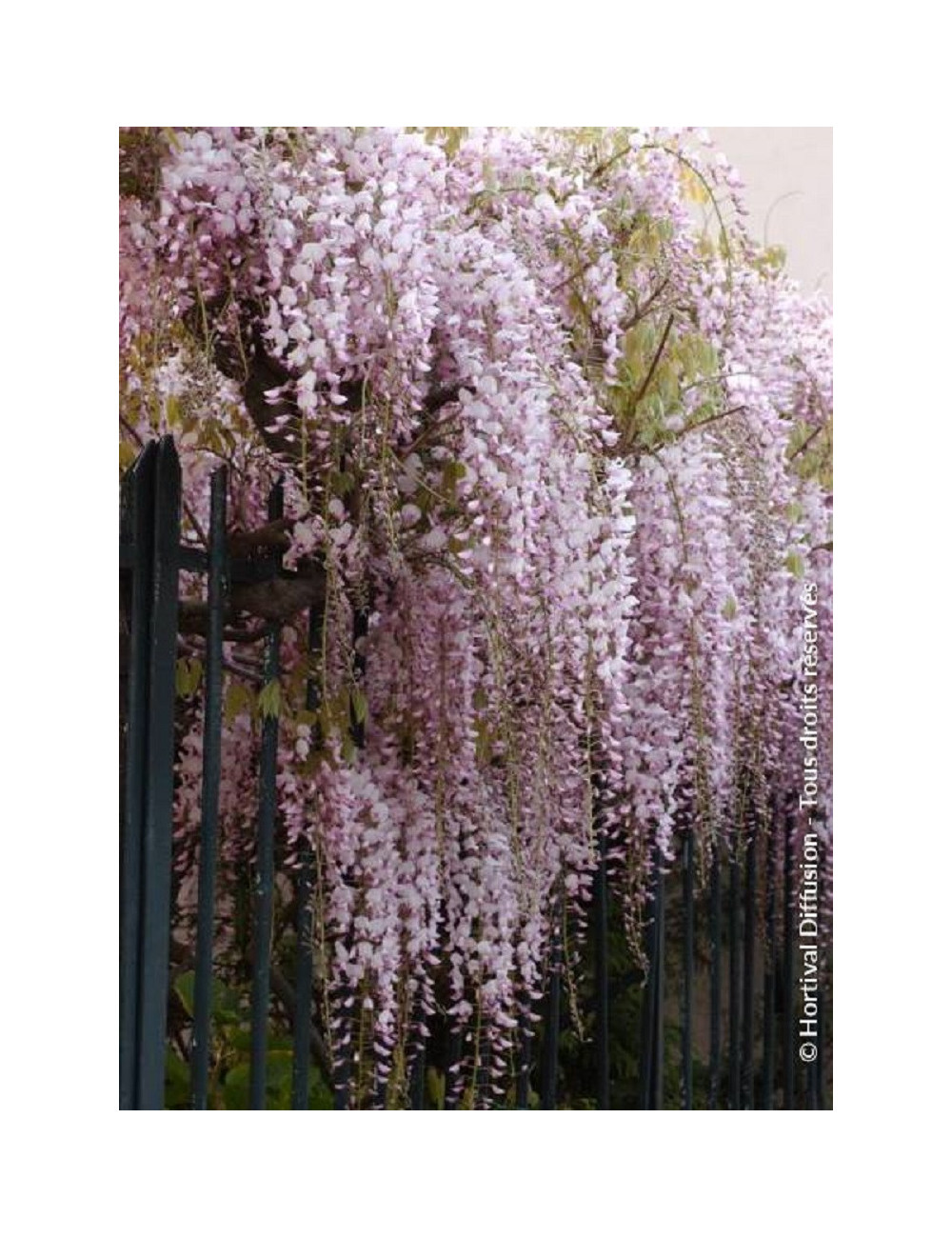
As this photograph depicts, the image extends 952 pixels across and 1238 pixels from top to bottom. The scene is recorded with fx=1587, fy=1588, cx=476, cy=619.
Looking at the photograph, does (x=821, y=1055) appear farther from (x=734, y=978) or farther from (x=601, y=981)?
(x=601, y=981)

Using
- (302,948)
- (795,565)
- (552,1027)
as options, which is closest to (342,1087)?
(302,948)

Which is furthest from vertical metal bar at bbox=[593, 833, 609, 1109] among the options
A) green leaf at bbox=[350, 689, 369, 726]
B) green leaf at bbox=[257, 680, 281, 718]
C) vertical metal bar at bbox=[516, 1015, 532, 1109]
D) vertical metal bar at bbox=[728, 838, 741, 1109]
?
green leaf at bbox=[257, 680, 281, 718]

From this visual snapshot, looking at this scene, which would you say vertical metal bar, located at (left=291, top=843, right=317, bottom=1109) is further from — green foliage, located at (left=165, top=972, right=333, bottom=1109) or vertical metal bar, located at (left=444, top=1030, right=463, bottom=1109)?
vertical metal bar, located at (left=444, top=1030, right=463, bottom=1109)

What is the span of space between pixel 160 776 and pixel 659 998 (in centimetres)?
99

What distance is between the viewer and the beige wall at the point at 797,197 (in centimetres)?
283

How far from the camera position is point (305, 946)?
278 centimetres

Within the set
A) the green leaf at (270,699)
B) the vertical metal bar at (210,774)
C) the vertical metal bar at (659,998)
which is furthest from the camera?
the vertical metal bar at (659,998)

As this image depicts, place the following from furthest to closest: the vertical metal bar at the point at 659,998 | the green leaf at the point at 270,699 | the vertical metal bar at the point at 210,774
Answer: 1. the vertical metal bar at the point at 659,998
2. the green leaf at the point at 270,699
3. the vertical metal bar at the point at 210,774

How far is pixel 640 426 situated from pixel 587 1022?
42.2 inches

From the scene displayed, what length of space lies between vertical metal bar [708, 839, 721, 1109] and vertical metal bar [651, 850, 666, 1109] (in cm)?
9

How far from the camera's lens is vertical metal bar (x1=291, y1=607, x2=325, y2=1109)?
9.07 feet

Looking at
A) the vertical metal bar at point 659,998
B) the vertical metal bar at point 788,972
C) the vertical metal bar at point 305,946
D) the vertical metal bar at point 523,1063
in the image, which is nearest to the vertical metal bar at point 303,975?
the vertical metal bar at point 305,946

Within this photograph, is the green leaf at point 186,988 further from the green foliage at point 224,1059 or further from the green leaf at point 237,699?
the green leaf at point 237,699
